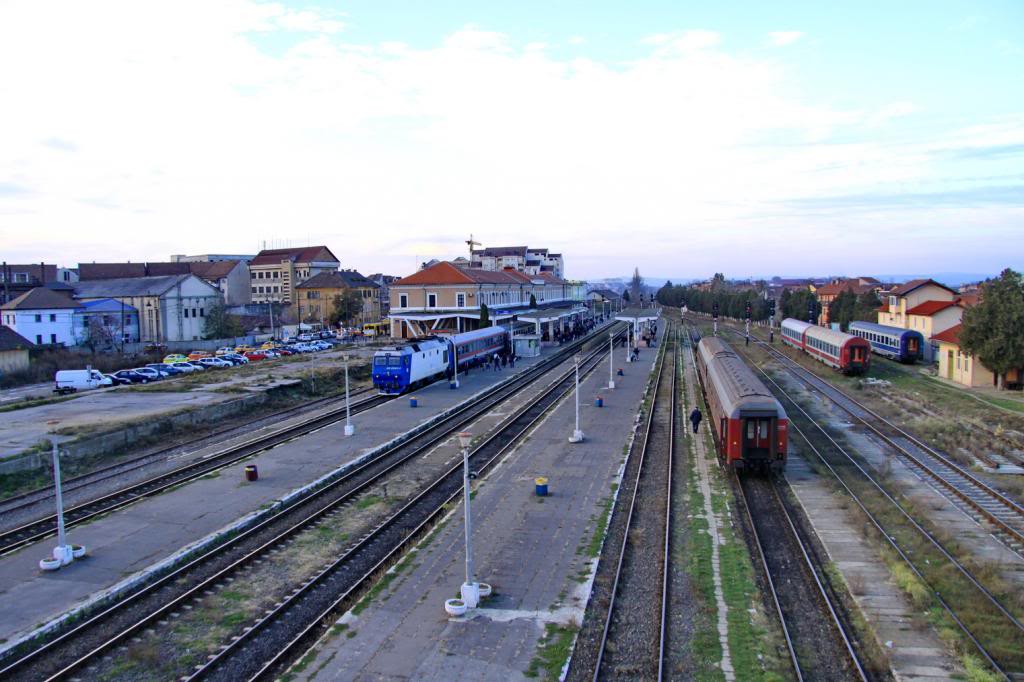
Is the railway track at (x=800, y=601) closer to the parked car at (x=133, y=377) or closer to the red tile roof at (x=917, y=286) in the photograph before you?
the parked car at (x=133, y=377)

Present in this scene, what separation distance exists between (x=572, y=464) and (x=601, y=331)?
2702 inches

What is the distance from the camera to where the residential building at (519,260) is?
509ft

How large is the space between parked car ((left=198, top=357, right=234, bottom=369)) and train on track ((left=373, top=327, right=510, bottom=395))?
1877cm

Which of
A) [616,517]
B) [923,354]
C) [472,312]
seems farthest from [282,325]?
[616,517]

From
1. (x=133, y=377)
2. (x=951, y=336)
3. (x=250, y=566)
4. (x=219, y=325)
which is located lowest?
(x=250, y=566)

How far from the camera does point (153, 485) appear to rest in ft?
67.6

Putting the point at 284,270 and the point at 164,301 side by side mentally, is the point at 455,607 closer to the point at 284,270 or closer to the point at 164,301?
the point at 164,301

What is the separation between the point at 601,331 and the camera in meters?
89.9

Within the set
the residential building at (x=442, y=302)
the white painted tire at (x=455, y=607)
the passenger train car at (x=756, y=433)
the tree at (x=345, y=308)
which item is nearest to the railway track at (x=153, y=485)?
the white painted tire at (x=455, y=607)

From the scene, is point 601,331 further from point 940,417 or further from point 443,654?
point 443,654

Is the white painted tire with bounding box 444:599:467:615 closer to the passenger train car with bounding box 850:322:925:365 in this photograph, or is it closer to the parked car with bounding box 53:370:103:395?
the parked car with bounding box 53:370:103:395

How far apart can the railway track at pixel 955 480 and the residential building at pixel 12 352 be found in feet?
177

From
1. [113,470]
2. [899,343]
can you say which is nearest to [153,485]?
[113,470]

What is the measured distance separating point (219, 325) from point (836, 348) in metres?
58.0
